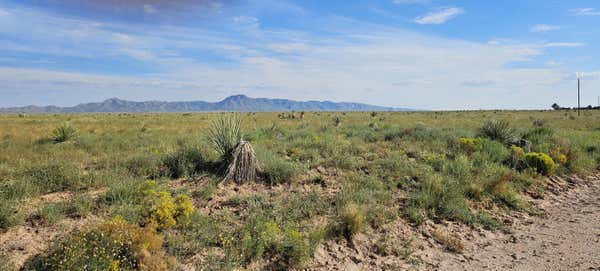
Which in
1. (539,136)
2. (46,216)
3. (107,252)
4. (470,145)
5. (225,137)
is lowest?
(107,252)

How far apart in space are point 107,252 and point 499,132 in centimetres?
1461

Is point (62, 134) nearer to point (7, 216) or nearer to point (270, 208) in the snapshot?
point (7, 216)

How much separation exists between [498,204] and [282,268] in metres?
5.58

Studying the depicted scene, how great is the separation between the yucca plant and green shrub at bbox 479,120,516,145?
1097 cm

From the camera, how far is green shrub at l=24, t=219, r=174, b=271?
12.7 ft

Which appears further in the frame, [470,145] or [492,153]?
[470,145]

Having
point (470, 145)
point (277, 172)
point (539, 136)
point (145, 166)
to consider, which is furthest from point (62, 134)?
point (539, 136)

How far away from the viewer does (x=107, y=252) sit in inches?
160

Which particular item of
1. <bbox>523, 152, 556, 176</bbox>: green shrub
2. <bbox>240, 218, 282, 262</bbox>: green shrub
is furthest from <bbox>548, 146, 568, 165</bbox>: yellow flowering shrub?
<bbox>240, 218, 282, 262</bbox>: green shrub

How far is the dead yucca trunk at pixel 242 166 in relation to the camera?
7.32m

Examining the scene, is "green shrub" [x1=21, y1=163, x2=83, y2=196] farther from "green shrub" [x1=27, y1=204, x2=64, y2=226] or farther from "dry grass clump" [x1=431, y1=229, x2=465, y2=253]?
"dry grass clump" [x1=431, y1=229, x2=465, y2=253]

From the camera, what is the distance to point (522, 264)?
16.0 ft

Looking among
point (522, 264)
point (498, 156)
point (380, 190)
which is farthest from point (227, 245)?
point (498, 156)

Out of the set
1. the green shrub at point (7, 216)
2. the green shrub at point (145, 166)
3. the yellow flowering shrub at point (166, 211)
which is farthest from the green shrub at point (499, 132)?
the green shrub at point (7, 216)
